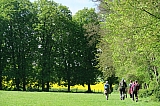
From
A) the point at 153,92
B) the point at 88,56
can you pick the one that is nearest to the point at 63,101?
the point at 153,92

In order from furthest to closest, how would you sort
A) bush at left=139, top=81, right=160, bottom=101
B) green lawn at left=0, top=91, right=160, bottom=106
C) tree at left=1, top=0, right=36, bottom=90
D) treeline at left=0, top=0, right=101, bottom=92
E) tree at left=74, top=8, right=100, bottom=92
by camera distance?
tree at left=74, top=8, right=100, bottom=92
treeline at left=0, top=0, right=101, bottom=92
tree at left=1, top=0, right=36, bottom=90
bush at left=139, top=81, right=160, bottom=101
green lawn at left=0, top=91, right=160, bottom=106

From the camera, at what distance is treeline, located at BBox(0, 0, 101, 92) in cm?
6719

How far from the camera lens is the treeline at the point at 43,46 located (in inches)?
2645

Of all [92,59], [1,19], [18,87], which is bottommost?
[18,87]

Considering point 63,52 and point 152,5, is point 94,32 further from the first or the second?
point 152,5

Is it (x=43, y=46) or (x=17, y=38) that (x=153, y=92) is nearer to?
(x=17, y=38)

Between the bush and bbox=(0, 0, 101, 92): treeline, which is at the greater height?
bbox=(0, 0, 101, 92): treeline

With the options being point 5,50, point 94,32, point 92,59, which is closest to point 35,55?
point 5,50

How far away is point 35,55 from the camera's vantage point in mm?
69500

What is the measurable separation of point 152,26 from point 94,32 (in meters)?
37.1

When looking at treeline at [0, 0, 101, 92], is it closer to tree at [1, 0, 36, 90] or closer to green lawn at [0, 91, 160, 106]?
tree at [1, 0, 36, 90]

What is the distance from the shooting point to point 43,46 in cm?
7031

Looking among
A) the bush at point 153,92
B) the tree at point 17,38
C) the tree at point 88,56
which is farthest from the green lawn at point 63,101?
the tree at point 88,56

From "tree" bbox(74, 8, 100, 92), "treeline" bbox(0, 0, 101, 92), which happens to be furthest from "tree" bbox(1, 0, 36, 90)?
"tree" bbox(74, 8, 100, 92)
